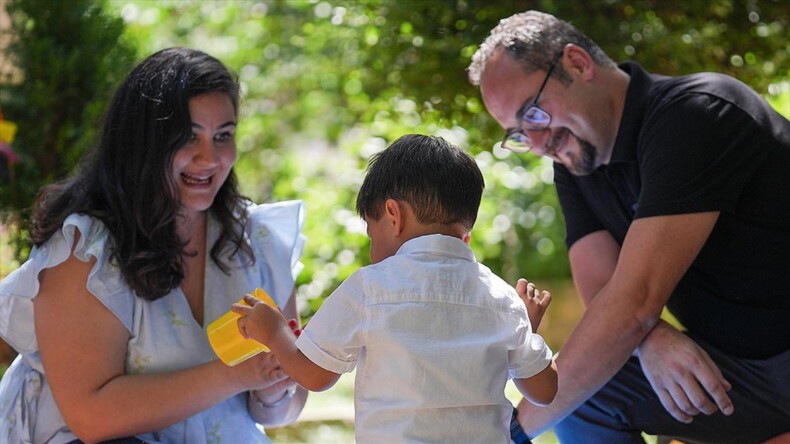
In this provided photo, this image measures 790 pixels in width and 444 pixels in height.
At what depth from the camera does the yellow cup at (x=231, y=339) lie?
2060mm

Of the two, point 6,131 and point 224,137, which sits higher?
point 224,137

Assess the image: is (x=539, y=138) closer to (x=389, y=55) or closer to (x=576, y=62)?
(x=576, y=62)

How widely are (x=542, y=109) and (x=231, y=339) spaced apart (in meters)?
1.00

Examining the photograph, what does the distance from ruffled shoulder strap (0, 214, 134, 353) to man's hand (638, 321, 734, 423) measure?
1.17 m

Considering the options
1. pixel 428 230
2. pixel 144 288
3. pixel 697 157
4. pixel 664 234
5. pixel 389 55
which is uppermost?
pixel 428 230

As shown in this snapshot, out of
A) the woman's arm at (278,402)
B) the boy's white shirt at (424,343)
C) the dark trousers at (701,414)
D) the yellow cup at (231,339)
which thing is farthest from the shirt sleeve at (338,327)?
the dark trousers at (701,414)

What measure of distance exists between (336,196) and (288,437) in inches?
69.1

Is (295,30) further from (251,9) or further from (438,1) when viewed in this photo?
(438,1)

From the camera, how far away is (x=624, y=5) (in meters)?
3.48

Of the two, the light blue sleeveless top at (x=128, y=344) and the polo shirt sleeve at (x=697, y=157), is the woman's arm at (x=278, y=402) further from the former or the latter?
the polo shirt sleeve at (x=697, y=157)

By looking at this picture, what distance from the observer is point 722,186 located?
2.34 meters

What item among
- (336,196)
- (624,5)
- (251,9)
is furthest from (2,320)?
(251,9)

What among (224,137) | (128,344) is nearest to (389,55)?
(224,137)

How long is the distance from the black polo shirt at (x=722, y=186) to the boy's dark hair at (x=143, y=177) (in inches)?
39.3
